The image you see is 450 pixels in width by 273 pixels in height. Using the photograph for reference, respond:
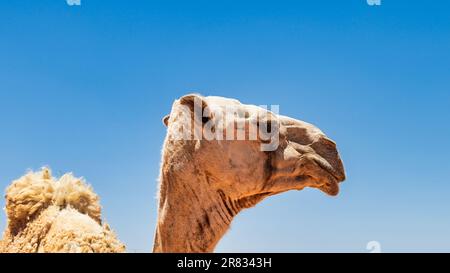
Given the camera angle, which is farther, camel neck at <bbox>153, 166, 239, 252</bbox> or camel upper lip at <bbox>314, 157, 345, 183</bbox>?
camel upper lip at <bbox>314, 157, 345, 183</bbox>

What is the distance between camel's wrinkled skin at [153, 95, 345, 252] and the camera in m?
6.68

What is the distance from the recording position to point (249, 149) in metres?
6.75

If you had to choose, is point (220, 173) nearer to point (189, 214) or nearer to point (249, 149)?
point (249, 149)

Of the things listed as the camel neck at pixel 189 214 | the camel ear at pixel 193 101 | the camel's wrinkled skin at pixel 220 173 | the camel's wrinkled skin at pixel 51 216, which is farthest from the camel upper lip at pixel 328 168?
the camel's wrinkled skin at pixel 51 216

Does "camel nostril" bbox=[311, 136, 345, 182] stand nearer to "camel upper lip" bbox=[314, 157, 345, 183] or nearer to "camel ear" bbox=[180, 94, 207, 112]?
"camel upper lip" bbox=[314, 157, 345, 183]

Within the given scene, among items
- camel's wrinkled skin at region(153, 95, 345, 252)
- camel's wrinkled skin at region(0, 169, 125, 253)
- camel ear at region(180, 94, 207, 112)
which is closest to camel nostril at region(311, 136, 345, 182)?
camel's wrinkled skin at region(153, 95, 345, 252)

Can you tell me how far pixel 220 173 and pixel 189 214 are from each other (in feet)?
1.97

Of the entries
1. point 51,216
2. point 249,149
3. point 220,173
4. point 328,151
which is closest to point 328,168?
point 328,151

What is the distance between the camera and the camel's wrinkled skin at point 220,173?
21.9ft

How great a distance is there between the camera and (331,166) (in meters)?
6.88

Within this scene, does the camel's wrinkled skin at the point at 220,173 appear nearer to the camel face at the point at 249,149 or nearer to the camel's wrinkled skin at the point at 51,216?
the camel face at the point at 249,149

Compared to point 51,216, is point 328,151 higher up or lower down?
higher up
